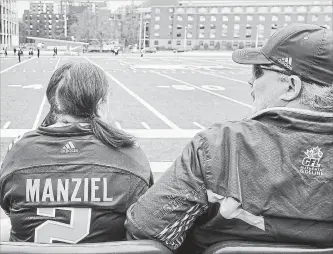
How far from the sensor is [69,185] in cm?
215

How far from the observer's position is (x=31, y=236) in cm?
224

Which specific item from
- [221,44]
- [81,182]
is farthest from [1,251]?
[221,44]

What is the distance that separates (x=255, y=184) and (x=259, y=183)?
0.02 meters

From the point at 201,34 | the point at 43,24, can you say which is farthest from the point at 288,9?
the point at 43,24

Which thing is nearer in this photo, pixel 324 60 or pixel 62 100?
pixel 324 60

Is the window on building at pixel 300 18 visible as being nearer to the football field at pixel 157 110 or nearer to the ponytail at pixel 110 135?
the football field at pixel 157 110

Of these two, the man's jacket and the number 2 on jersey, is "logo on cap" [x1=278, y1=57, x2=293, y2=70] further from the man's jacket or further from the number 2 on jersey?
the number 2 on jersey

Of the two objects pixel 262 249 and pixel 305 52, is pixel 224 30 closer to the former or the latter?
pixel 305 52

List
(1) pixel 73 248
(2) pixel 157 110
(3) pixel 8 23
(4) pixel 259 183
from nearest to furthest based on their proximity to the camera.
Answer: (1) pixel 73 248 → (4) pixel 259 183 → (2) pixel 157 110 → (3) pixel 8 23

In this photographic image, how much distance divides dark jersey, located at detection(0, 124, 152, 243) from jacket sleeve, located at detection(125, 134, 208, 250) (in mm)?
394

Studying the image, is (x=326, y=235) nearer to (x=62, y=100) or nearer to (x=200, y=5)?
(x=62, y=100)

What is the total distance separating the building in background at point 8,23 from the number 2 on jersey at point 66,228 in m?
99.1

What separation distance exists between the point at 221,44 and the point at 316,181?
132 metres

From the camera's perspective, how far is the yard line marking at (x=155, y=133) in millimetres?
10289
